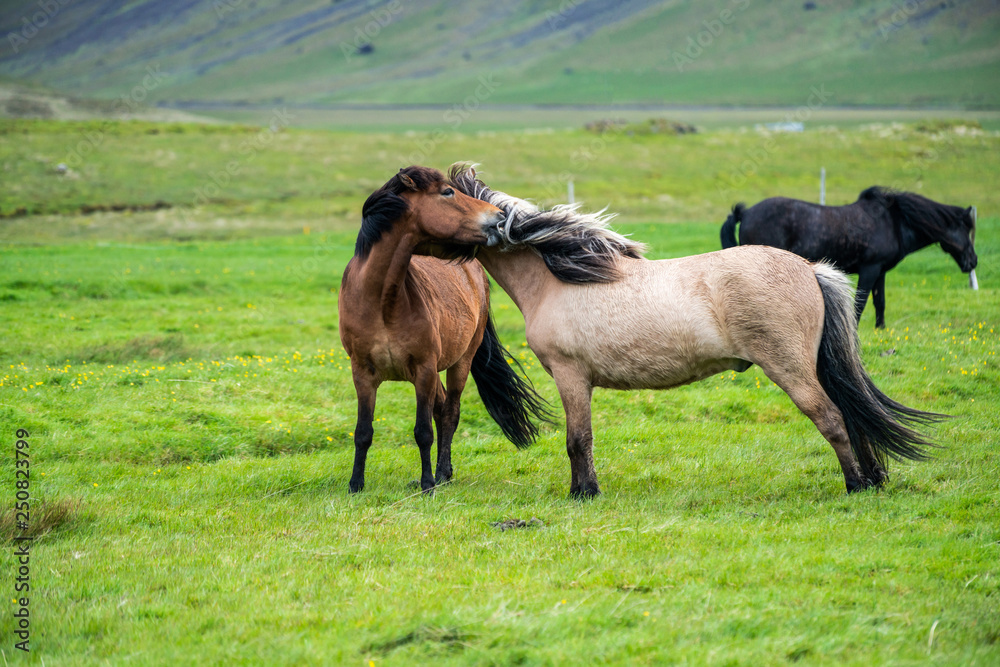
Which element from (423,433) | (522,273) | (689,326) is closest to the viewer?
(689,326)

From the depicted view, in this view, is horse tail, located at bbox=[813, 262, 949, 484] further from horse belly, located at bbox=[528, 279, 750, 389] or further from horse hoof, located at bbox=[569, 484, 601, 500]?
horse hoof, located at bbox=[569, 484, 601, 500]

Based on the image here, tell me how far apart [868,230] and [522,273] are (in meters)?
9.01

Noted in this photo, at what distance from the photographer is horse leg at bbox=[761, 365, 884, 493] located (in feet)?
19.6

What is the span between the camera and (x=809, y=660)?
365 centimetres

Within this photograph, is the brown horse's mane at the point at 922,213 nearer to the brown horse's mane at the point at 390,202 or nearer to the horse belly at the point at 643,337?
the horse belly at the point at 643,337

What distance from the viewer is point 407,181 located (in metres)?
6.49

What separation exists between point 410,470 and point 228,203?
35.9 m

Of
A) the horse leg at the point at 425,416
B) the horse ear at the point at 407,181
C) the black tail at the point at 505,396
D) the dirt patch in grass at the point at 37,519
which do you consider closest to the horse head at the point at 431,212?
the horse ear at the point at 407,181

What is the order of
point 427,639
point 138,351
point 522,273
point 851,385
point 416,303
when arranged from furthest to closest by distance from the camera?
point 138,351
point 416,303
point 522,273
point 851,385
point 427,639

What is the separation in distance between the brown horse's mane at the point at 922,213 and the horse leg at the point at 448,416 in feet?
29.8

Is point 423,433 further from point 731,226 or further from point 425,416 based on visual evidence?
point 731,226

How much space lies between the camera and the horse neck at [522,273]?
681cm

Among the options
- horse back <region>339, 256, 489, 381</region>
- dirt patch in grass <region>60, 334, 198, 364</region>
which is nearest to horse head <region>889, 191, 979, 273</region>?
horse back <region>339, 256, 489, 381</region>

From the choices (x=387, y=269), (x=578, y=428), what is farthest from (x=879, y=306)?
(x=387, y=269)
